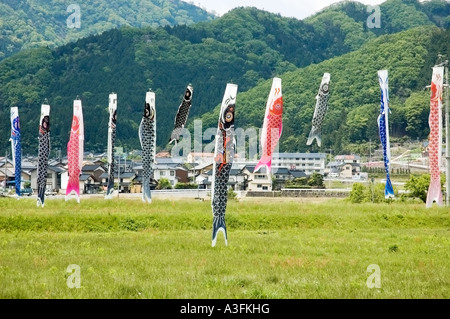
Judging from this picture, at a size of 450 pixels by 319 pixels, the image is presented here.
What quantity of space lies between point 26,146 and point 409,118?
47860 mm

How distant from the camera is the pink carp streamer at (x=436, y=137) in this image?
28.2 meters

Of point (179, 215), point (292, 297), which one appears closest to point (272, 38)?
point (179, 215)

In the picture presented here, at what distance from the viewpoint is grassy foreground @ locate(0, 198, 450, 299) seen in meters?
11.9

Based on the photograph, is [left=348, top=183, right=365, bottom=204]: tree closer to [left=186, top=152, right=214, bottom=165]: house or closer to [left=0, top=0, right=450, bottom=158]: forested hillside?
[left=186, top=152, right=214, bottom=165]: house

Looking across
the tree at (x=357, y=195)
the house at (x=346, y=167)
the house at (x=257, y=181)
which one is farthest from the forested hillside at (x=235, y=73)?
the tree at (x=357, y=195)

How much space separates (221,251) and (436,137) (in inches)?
569

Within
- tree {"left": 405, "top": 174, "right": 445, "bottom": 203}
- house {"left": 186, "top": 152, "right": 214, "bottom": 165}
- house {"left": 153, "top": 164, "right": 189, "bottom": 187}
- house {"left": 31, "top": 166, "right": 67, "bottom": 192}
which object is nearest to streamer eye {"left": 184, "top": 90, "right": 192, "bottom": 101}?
tree {"left": 405, "top": 174, "right": 445, "bottom": 203}

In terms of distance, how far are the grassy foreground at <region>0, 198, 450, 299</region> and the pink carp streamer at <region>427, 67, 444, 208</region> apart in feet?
2.55

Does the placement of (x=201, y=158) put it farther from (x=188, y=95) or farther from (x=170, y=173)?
(x=188, y=95)

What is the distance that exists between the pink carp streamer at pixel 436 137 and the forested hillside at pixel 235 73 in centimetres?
5712

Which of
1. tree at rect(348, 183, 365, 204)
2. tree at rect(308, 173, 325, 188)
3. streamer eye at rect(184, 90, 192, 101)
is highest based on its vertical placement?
streamer eye at rect(184, 90, 192, 101)

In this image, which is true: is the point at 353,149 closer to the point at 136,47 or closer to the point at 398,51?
the point at 398,51
